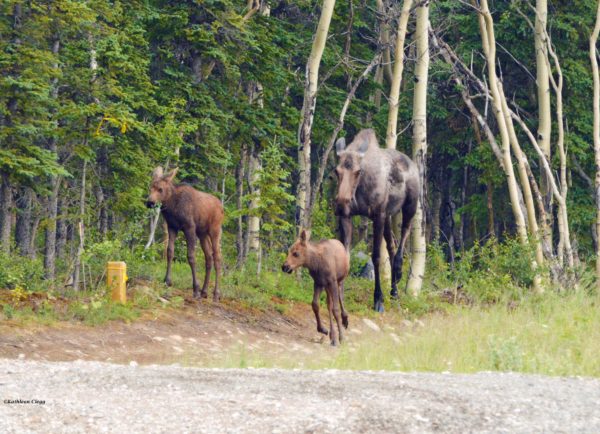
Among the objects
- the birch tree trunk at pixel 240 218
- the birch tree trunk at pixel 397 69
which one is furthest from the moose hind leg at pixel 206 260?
the birch tree trunk at pixel 397 69

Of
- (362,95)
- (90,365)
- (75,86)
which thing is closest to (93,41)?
(75,86)

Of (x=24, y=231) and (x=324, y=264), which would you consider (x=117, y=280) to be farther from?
(x=24, y=231)

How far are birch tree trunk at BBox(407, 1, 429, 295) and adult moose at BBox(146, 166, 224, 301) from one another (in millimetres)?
5376

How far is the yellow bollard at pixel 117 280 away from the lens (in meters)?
15.1

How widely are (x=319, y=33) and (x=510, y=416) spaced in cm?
1388

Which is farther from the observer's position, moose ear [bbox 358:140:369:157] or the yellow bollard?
moose ear [bbox 358:140:369:157]

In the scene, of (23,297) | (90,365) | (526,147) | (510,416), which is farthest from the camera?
(526,147)

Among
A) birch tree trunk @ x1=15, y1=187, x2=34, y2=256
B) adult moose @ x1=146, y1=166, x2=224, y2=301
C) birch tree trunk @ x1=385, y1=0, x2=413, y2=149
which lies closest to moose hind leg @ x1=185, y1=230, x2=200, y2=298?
adult moose @ x1=146, y1=166, x2=224, y2=301

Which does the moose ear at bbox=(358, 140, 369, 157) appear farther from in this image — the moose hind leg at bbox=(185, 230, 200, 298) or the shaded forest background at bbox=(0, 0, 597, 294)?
the moose hind leg at bbox=(185, 230, 200, 298)

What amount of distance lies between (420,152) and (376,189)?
3765 mm

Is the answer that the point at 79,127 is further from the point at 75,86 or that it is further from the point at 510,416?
the point at 510,416

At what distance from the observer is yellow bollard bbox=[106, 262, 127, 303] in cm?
1508

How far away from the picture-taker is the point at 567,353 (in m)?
11.2

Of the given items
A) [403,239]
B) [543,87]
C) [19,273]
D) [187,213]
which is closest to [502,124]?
[543,87]
